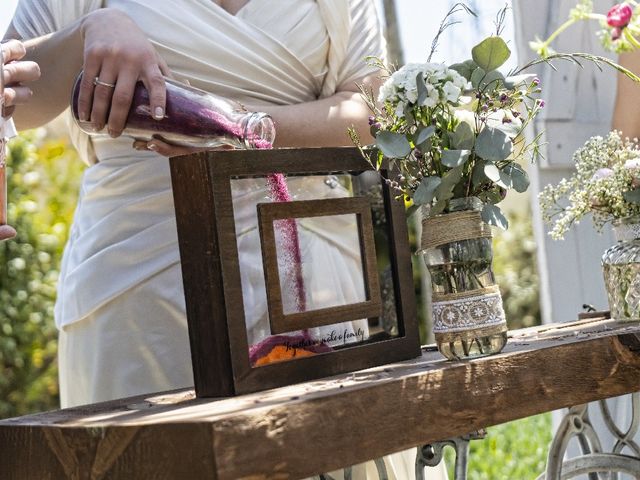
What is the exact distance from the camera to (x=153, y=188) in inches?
80.4

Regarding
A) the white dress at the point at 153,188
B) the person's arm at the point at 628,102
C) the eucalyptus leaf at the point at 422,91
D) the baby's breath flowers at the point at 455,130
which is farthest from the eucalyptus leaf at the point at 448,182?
the person's arm at the point at 628,102

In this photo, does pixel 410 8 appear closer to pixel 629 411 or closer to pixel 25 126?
pixel 629 411

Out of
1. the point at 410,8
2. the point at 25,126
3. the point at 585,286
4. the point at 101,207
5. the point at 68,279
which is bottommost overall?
the point at 585,286

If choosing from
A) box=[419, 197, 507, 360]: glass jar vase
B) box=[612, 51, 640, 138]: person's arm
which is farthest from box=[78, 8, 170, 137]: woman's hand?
box=[612, 51, 640, 138]: person's arm

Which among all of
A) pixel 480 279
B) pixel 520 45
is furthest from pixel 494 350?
pixel 520 45

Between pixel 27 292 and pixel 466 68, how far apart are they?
4376mm

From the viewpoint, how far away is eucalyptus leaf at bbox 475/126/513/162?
5.24 ft

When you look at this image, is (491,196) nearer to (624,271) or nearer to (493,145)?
(493,145)

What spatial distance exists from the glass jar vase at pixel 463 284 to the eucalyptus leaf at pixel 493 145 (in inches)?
3.4

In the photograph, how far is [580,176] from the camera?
84.5 inches

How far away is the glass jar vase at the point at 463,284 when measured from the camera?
1615 millimetres

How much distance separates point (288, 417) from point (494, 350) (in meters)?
0.47

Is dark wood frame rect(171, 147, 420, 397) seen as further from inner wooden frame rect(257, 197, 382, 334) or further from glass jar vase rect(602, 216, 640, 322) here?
glass jar vase rect(602, 216, 640, 322)

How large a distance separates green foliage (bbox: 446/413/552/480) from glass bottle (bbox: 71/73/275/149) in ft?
10.9
